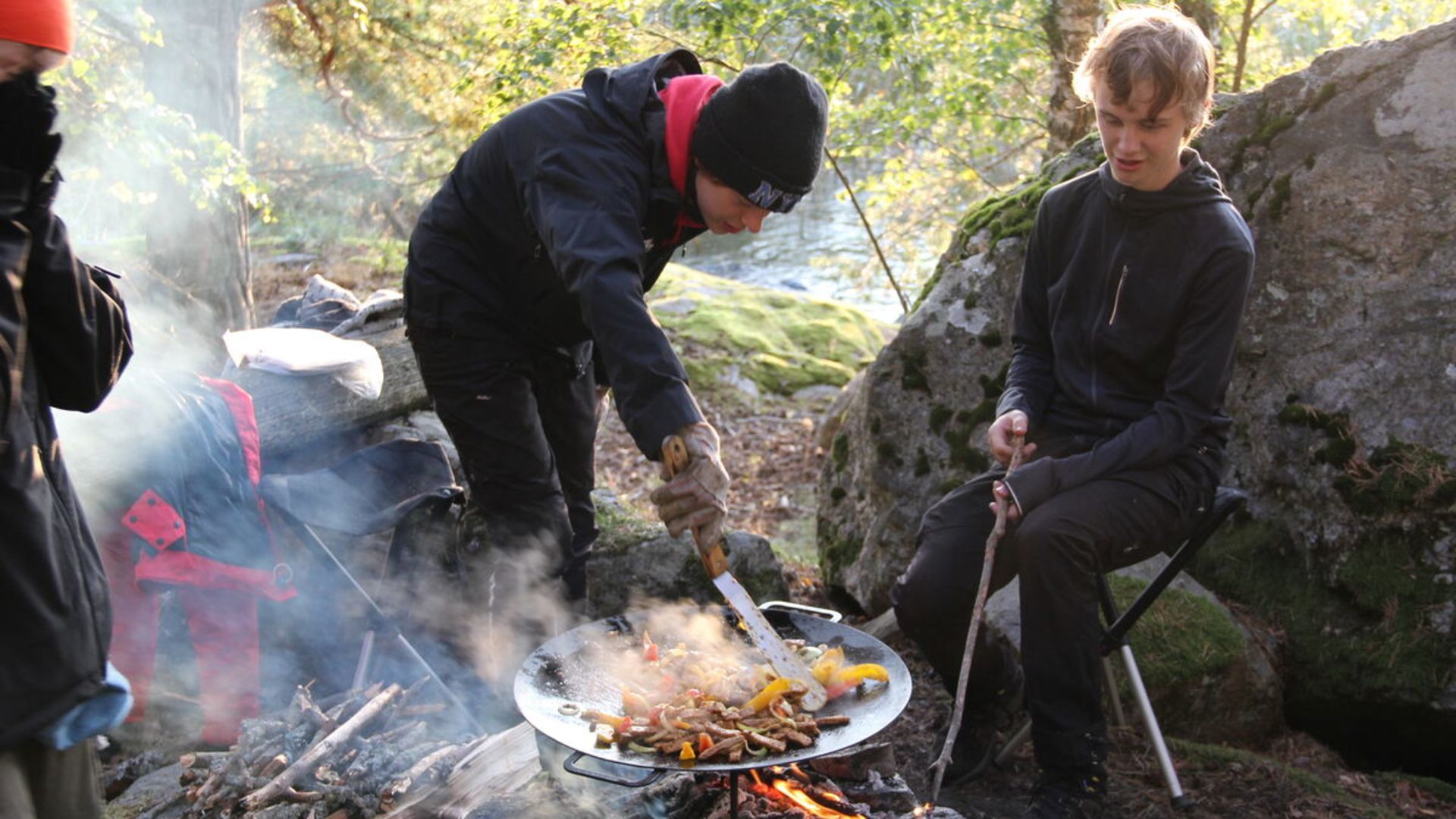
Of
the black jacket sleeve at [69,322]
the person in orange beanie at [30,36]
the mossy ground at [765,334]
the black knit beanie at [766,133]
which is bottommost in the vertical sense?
the mossy ground at [765,334]

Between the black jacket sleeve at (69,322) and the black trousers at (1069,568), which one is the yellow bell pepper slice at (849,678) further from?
the black jacket sleeve at (69,322)

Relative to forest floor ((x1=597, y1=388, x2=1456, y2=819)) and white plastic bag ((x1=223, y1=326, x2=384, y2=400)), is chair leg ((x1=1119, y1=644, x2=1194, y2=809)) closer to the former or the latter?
forest floor ((x1=597, y1=388, x2=1456, y2=819))

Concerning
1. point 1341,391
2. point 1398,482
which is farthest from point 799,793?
point 1341,391

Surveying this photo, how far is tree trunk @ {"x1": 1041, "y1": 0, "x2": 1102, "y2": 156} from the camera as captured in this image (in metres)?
7.55

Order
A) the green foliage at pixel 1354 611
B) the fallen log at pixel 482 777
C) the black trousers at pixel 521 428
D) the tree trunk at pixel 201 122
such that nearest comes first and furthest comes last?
the fallen log at pixel 482 777, the black trousers at pixel 521 428, the green foliage at pixel 1354 611, the tree trunk at pixel 201 122

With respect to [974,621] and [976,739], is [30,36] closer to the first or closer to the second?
[974,621]

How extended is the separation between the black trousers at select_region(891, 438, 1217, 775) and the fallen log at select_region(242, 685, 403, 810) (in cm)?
181

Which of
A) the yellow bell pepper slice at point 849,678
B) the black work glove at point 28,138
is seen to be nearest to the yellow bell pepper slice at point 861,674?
the yellow bell pepper slice at point 849,678

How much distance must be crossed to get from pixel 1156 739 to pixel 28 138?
10.6 feet

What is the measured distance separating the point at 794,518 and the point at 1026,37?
443 centimetres

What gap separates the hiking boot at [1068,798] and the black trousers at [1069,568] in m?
0.03

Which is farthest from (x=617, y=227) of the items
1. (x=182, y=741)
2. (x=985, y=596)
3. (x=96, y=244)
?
(x=96, y=244)

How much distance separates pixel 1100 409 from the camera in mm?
3328

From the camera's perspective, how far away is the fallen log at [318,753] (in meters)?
3.14
